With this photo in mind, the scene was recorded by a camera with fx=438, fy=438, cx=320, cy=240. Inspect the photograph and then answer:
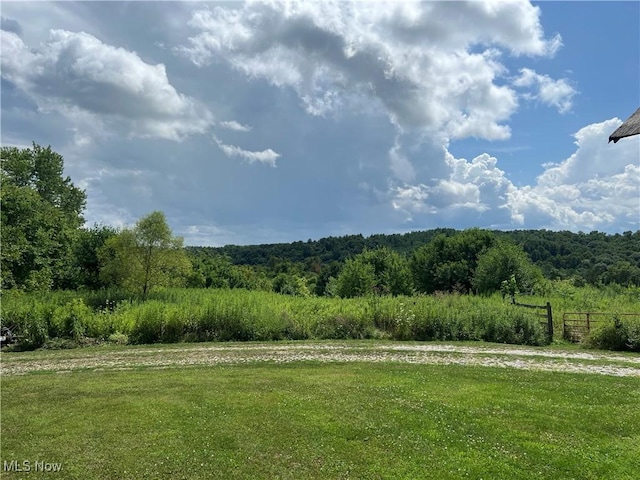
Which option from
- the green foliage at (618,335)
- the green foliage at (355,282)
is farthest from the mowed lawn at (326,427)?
the green foliage at (355,282)

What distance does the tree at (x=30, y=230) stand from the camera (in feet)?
92.9

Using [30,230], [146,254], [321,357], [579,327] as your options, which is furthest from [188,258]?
[579,327]

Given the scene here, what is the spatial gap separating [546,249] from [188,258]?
7057 centimetres

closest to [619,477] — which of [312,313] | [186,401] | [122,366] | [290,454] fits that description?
[290,454]

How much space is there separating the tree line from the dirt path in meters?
12.7

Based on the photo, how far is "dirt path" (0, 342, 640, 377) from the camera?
14.1m

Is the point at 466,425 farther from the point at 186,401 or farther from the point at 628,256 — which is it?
the point at 628,256

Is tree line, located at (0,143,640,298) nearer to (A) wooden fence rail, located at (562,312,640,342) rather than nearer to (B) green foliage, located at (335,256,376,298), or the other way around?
(B) green foliage, located at (335,256,376,298)

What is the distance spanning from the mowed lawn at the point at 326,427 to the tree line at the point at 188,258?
64.4ft

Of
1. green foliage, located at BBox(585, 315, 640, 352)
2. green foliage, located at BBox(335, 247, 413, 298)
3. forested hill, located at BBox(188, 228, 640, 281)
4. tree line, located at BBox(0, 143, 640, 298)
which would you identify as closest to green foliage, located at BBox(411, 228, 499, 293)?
tree line, located at BBox(0, 143, 640, 298)

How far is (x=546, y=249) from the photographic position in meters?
82.0

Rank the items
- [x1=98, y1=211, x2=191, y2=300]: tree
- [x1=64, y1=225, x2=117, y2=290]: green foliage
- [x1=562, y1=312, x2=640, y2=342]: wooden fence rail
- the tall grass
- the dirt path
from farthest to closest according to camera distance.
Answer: [x1=64, y1=225, x2=117, y2=290]: green foliage, [x1=98, y1=211, x2=191, y2=300]: tree, the tall grass, [x1=562, y1=312, x2=640, y2=342]: wooden fence rail, the dirt path

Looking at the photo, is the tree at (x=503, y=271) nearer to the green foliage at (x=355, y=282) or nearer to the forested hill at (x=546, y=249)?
the green foliage at (x=355, y=282)

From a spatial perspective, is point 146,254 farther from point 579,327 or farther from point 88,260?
point 579,327
